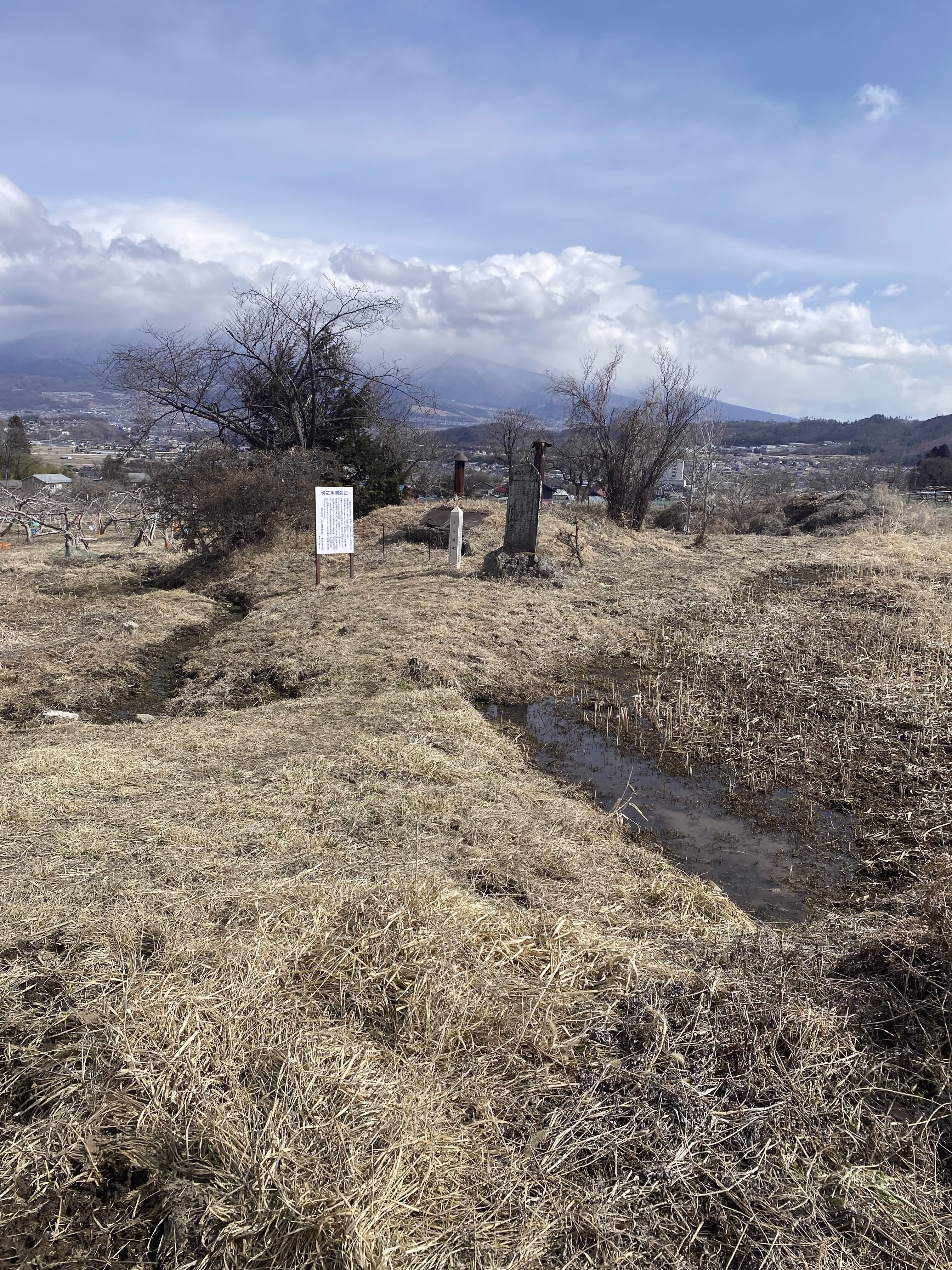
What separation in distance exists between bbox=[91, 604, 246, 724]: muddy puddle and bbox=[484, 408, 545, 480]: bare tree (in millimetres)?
40207

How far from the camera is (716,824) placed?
16.3 ft

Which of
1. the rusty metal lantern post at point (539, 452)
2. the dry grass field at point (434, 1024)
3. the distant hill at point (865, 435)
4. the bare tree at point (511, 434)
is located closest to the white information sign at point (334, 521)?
the rusty metal lantern post at point (539, 452)

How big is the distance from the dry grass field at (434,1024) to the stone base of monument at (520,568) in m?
7.13

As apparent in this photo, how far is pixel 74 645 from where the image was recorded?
9.02 metres

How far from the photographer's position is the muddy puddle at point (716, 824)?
13.8 ft

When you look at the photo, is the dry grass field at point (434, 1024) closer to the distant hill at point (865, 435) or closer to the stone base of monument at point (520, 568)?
the stone base of monument at point (520, 568)

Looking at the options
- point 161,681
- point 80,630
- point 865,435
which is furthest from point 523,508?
point 865,435

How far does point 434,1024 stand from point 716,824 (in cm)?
315

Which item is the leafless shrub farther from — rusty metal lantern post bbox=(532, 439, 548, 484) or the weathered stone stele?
the weathered stone stele

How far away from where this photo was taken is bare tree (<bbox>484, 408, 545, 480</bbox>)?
169 feet

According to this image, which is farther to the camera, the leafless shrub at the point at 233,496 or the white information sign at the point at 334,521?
the leafless shrub at the point at 233,496

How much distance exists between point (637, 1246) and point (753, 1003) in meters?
0.96

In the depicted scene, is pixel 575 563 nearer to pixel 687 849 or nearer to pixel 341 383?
pixel 341 383

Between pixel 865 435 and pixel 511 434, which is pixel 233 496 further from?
pixel 865 435
